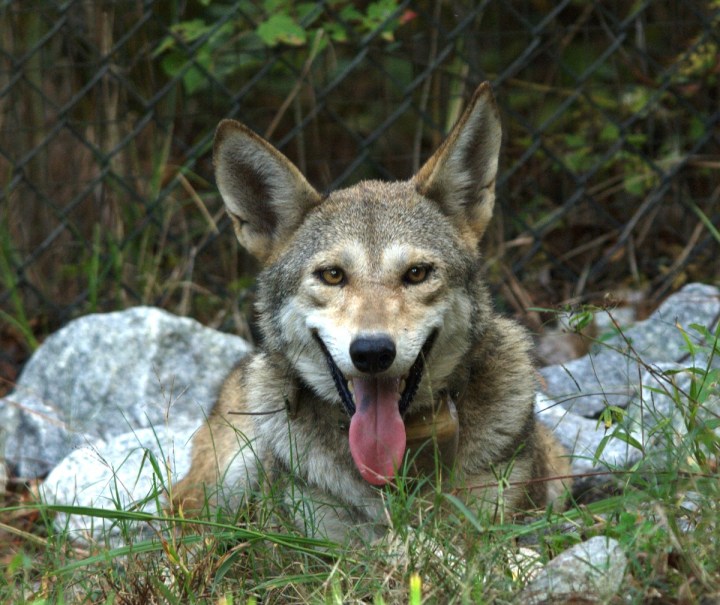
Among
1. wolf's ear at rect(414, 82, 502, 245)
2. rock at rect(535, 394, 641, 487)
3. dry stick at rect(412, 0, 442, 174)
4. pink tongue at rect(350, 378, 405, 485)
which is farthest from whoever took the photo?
dry stick at rect(412, 0, 442, 174)

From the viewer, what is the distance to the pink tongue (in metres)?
3.30

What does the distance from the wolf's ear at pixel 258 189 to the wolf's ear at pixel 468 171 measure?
47 cm

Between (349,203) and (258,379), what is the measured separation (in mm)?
800

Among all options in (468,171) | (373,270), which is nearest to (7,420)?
(373,270)

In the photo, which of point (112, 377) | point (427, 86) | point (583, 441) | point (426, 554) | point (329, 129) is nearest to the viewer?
point (426, 554)

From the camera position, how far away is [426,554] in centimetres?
262

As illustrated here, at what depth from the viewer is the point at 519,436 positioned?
12.1ft

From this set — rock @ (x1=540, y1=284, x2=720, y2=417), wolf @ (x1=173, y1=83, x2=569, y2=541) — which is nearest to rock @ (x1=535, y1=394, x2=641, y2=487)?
wolf @ (x1=173, y1=83, x2=569, y2=541)

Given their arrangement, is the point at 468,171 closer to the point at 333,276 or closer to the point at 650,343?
the point at 333,276

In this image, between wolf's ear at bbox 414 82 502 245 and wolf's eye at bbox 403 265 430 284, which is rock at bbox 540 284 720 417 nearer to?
wolf's ear at bbox 414 82 502 245

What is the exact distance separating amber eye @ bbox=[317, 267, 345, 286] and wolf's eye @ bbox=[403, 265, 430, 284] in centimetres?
22

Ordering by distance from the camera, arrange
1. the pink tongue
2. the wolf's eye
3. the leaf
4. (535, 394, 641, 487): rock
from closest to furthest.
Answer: the pink tongue, the wolf's eye, (535, 394, 641, 487): rock, the leaf

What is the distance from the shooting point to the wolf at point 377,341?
3326 mm

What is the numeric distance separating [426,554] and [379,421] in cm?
76
